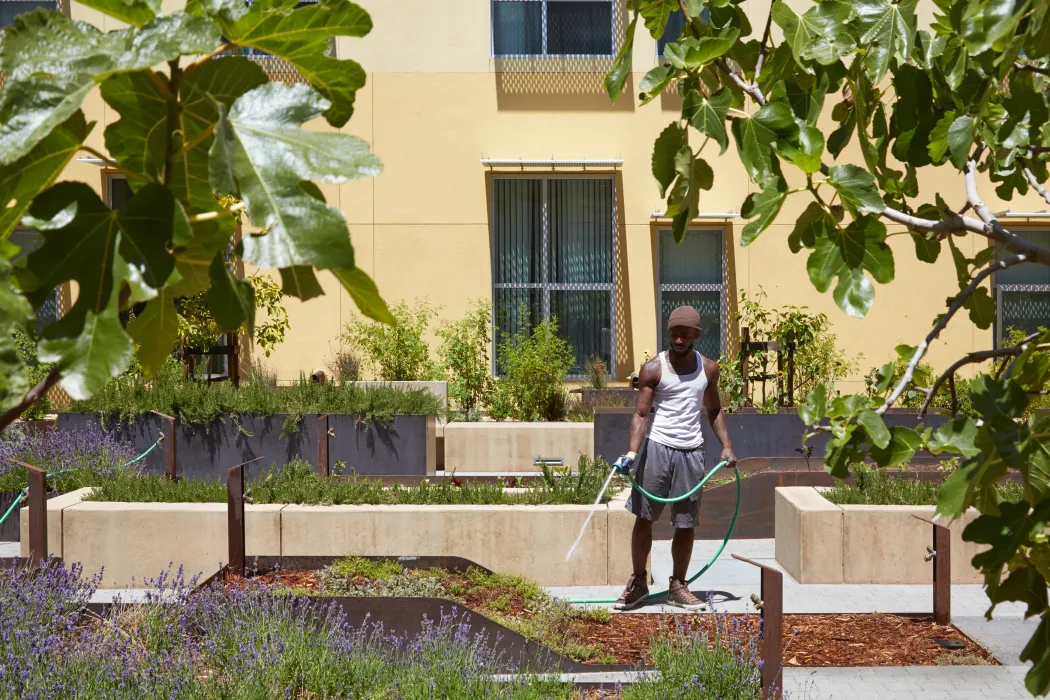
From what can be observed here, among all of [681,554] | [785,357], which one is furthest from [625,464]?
[785,357]

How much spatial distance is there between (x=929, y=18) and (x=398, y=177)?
25.4 ft

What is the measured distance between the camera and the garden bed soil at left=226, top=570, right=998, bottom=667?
5980 mm

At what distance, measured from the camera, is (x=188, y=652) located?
5.15m

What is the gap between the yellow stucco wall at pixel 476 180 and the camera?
1518 centimetres

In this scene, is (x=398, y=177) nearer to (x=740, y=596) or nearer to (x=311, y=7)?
(x=740, y=596)

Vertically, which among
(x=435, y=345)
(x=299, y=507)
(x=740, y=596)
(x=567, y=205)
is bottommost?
(x=740, y=596)

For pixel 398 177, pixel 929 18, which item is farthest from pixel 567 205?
pixel 929 18

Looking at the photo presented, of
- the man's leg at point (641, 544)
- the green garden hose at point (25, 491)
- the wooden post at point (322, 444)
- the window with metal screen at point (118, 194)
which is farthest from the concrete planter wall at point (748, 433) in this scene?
the window with metal screen at point (118, 194)

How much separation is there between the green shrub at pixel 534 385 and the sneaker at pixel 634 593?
6.44 meters

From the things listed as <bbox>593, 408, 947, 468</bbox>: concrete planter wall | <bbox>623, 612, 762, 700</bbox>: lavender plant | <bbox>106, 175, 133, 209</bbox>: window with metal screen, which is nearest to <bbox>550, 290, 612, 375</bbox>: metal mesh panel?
<bbox>593, 408, 947, 468</bbox>: concrete planter wall

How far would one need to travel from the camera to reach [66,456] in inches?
378

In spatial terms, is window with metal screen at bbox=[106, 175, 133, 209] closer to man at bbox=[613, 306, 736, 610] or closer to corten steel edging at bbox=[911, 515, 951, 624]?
man at bbox=[613, 306, 736, 610]

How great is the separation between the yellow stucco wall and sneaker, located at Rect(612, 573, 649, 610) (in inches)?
317

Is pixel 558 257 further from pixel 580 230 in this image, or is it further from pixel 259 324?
pixel 259 324
